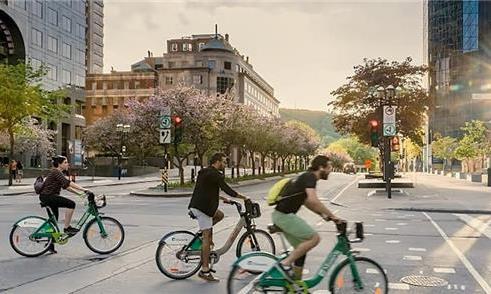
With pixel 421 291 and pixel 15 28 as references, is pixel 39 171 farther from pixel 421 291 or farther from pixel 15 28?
pixel 421 291

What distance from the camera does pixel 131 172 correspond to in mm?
70688

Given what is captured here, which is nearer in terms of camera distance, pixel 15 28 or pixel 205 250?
pixel 205 250

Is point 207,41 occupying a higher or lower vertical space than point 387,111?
higher

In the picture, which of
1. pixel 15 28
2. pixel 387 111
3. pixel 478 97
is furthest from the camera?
pixel 15 28

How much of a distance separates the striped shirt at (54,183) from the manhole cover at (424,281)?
6.19 m

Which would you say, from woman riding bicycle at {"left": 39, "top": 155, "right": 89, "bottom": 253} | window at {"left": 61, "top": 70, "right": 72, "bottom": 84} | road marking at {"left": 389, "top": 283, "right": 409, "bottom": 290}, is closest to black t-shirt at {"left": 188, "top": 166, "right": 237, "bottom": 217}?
road marking at {"left": 389, "top": 283, "right": 409, "bottom": 290}

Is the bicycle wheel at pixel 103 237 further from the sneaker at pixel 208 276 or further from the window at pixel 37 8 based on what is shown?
the window at pixel 37 8

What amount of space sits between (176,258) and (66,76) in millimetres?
76644

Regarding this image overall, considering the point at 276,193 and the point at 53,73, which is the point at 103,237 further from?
the point at 53,73

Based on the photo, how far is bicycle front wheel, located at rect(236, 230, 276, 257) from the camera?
9.25 meters

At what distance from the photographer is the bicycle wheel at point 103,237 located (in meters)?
11.0

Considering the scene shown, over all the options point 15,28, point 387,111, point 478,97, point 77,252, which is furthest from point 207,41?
point 77,252

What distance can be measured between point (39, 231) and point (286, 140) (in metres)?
60.1

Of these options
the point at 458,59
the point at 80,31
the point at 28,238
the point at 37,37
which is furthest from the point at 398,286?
the point at 458,59
